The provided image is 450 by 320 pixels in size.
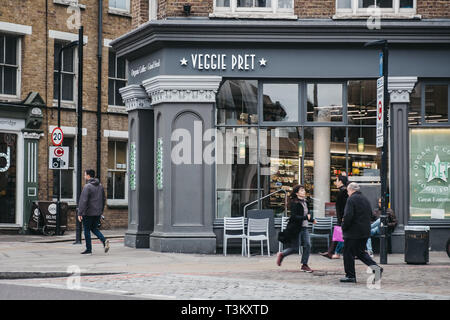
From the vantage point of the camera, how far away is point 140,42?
1953cm

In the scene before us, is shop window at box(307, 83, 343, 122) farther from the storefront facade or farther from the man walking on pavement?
the storefront facade

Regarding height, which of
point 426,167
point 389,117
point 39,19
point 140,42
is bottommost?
point 426,167

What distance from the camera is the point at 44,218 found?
86.0 feet

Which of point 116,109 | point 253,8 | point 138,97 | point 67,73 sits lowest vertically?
point 138,97

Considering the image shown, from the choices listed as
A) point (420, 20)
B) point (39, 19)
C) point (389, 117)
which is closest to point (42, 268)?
point (389, 117)

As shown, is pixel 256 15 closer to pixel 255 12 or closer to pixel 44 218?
pixel 255 12

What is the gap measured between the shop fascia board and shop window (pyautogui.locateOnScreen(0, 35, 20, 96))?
31.4 feet

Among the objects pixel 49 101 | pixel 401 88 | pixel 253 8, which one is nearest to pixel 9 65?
pixel 49 101

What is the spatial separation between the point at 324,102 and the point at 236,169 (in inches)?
107

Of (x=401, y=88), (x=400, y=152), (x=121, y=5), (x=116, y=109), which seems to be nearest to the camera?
(x=401, y=88)

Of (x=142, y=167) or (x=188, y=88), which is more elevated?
(x=188, y=88)

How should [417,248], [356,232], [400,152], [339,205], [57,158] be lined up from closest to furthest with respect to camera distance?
1. [356,232]
2. [417,248]
3. [339,205]
4. [400,152]
5. [57,158]
